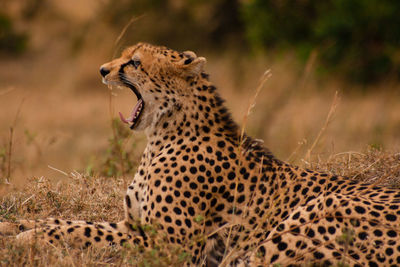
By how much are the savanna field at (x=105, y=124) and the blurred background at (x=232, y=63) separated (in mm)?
35

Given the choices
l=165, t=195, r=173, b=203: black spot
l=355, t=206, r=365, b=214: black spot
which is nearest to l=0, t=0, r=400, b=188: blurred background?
l=165, t=195, r=173, b=203: black spot

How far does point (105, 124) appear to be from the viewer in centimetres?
1103

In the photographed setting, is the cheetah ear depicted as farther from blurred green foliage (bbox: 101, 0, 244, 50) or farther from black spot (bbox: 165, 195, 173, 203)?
blurred green foliage (bbox: 101, 0, 244, 50)

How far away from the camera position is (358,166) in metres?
4.71

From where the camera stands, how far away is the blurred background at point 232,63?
30.6ft

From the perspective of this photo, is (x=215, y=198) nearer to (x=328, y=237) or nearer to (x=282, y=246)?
(x=282, y=246)

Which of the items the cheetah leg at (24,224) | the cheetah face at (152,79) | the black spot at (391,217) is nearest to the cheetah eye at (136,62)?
the cheetah face at (152,79)

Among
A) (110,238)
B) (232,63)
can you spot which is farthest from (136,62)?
(232,63)

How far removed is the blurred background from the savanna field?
35 mm

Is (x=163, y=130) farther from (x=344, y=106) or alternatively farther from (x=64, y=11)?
(x=64, y=11)

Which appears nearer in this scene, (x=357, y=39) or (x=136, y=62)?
(x=136, y=62)

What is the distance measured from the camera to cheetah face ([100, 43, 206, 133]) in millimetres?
4039

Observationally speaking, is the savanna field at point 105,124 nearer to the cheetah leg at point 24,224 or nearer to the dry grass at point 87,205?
the dry grass at point 87,205

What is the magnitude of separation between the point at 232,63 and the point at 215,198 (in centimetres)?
913
